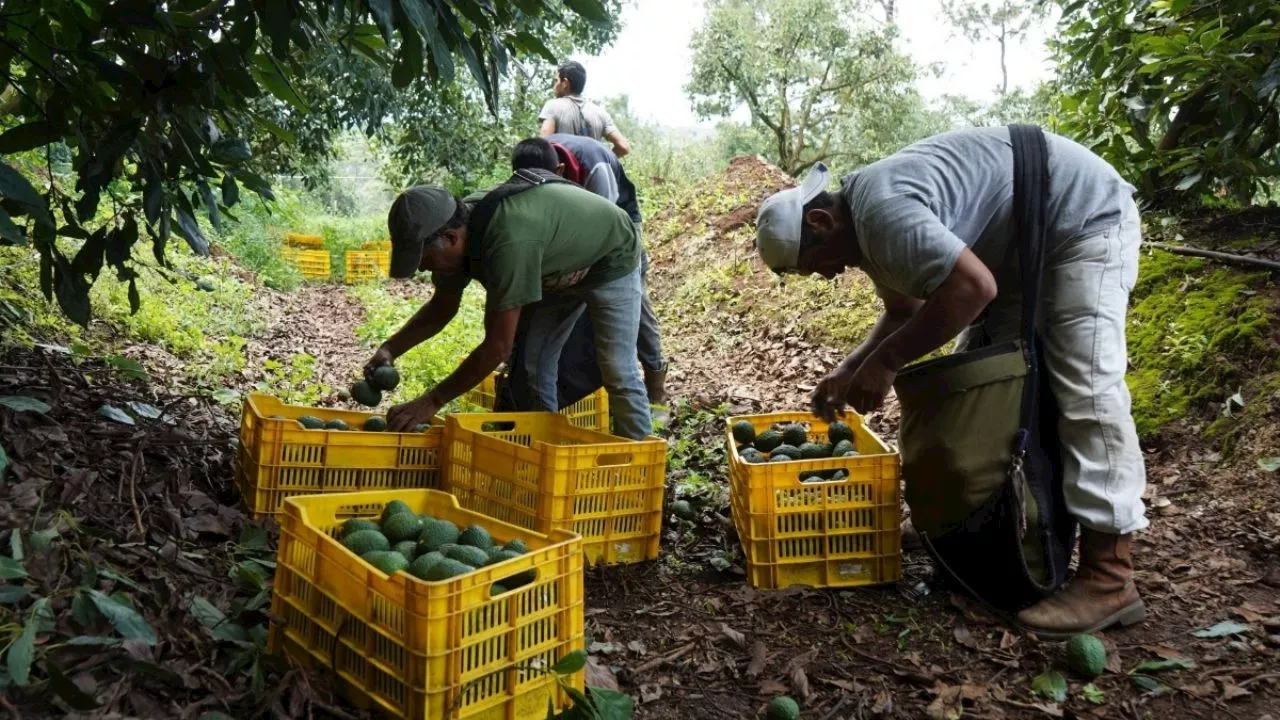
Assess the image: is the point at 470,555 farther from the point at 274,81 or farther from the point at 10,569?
the point at 274,81

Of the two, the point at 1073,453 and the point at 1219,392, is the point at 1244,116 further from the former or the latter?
the point at 1073,453

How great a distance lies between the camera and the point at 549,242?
3809 millimetres

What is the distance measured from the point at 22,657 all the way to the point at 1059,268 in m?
3.05

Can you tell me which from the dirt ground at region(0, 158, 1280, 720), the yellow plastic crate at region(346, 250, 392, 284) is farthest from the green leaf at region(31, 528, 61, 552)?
the yellow plastic crate at region(346, 250, 392, 284)

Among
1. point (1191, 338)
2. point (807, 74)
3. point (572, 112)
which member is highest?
point (807, 74)

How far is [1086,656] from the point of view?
286 centimetres

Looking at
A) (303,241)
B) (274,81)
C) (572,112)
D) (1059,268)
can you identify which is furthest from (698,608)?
(303,241)

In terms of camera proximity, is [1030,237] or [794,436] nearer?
[1030,237]

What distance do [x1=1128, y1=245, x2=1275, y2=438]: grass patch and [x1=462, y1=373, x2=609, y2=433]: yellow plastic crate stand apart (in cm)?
266

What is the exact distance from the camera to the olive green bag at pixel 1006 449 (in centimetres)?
312

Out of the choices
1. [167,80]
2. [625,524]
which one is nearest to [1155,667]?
[625,524]

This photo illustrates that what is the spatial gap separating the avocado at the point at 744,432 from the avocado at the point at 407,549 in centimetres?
177

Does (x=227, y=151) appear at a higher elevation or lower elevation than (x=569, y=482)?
higher

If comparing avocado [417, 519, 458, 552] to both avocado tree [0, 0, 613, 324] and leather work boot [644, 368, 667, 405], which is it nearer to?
avocado tree [0, 0, 613, 324]
